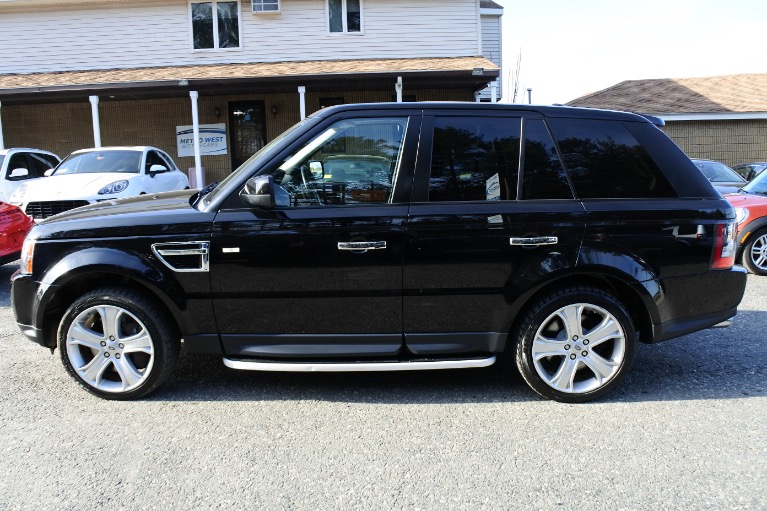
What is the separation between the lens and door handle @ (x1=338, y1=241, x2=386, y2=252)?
11.3ft

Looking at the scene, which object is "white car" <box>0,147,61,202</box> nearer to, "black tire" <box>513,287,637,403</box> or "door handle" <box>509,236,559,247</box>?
"door handle" <box>509,236,559,247</box>

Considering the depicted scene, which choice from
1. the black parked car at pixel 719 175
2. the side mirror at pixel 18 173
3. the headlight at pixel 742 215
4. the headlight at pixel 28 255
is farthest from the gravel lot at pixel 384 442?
the black parked car at pixel 719 175

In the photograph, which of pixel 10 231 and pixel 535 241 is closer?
pixel 535 241

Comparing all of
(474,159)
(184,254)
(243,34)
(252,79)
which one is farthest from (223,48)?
(474,159)

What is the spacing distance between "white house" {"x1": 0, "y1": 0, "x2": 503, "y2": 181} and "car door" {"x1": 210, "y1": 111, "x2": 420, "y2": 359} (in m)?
12.9

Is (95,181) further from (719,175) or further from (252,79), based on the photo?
(719,175)

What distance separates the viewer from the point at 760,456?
9.86 feet

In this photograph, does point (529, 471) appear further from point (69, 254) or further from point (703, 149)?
point (703, 149)

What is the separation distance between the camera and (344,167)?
357cm

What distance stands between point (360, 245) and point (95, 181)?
7444mm

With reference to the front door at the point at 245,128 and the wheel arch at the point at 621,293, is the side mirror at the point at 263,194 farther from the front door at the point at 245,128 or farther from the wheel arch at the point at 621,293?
the front door at the point at 245,128

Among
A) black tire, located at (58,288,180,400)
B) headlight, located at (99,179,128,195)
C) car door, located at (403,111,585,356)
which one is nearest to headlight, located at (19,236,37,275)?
black tire, located at (58,288,180,400)

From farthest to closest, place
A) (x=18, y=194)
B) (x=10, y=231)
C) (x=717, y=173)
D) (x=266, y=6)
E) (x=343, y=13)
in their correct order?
(x=343, y=13), (x=266, y=6), (x=717, y=173), (x=18, y=194), (x=10, y=231)

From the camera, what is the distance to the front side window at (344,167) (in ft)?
11.6
